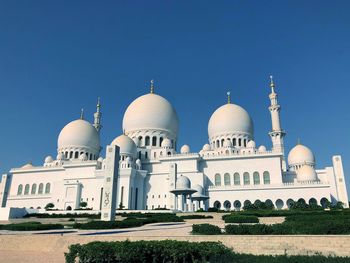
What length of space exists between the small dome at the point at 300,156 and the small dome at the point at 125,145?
2358 cm

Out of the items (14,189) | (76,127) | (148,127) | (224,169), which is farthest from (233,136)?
(14,189)

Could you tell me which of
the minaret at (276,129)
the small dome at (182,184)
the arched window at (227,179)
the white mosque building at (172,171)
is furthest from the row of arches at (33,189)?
the minaret at (276,129)

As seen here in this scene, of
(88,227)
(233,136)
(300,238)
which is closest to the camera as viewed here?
(300,238)

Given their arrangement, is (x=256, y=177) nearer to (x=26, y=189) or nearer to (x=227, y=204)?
(x=227, y=204)

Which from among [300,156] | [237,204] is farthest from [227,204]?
[300,156]

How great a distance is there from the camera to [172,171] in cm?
3706

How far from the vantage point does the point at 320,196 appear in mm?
35500

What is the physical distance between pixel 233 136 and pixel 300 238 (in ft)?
120

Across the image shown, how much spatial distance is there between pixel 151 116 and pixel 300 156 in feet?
76.8

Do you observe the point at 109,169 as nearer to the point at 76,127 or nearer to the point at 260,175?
the point at 260,175

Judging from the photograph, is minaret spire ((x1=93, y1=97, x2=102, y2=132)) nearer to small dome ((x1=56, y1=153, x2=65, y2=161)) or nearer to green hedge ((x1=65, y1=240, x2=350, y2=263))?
small dome ((x1=56, y1=153, x2=65, y2=161))

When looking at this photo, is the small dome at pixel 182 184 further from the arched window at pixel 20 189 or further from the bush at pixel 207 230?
the arched window at pixel 20 189

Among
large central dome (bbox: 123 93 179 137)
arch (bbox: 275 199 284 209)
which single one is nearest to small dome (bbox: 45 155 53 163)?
large central dome (bbox: 123 93 179 137)

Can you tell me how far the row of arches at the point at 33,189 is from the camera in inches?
1853
